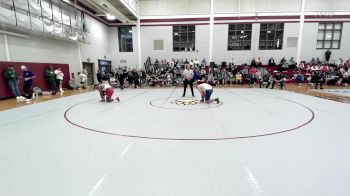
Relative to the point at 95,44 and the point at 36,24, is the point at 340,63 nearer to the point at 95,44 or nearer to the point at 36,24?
the point at 95,44

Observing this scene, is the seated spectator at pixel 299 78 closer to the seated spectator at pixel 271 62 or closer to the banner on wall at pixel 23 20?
the seated spectator at pixel 271 62

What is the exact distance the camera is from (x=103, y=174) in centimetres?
A: 256

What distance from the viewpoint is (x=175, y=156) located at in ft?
10.0

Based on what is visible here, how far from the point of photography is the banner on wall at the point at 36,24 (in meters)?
9.67

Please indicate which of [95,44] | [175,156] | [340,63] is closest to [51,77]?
[95,44]

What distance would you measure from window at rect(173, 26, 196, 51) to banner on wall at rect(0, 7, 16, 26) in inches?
523

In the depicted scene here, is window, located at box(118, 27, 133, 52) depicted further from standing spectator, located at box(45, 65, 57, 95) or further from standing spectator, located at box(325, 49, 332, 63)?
standing spectator, located at box(325, 49, 332, 63)

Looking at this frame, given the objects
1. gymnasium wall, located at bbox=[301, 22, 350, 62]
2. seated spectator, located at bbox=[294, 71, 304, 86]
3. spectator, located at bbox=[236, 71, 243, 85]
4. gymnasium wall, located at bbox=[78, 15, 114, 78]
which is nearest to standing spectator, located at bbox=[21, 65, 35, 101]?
gymnasium wall, located at bbox=[78, 15, 114, 78]

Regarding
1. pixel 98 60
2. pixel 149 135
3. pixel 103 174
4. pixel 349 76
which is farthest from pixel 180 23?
pixel 103 174

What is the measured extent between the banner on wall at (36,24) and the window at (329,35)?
22134 millimetres

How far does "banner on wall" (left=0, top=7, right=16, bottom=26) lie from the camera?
8.06 metres

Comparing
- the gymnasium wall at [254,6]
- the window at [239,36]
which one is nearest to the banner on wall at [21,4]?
the gymnasium wall at [254,6]

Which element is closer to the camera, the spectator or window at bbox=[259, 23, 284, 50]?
the spectator

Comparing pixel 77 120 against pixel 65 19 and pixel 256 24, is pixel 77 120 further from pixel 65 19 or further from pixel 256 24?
pixel 256 24
